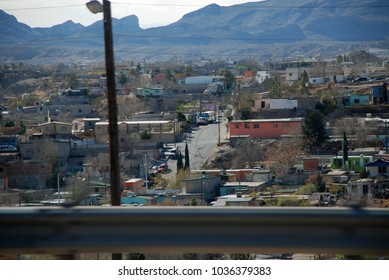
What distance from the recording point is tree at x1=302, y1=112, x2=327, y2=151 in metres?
14.9

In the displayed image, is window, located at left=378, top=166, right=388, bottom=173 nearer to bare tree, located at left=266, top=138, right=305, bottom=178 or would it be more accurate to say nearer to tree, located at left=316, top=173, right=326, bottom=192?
tree, located at left=316, top=173, right=326, bottom=192

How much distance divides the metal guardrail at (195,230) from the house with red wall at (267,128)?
12.7 m

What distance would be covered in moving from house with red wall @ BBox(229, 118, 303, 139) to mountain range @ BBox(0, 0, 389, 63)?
24.4ft

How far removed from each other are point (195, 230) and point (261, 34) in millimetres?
36846

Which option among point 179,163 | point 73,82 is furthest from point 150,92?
point 179,163

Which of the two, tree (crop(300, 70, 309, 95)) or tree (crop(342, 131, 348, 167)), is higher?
tree (crop(300, 70, 309, 95))

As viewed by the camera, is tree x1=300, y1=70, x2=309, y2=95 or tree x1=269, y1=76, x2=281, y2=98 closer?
tree x1=269, y1=76, x2=281, y2=98

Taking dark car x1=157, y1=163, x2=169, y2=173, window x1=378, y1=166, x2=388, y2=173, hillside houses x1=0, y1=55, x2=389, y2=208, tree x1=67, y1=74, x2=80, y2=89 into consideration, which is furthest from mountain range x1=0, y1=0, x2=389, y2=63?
window x1=378, y1=166, x2=388, y2=173

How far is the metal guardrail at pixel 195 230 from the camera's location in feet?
10.7

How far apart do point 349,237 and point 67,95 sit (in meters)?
18.2

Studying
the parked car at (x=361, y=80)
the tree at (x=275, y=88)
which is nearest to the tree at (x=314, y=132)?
the tree at (x=275, y=88)

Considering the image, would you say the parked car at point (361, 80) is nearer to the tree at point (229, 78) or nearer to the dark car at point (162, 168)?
the tree at point (229, 78)

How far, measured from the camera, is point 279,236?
3295 mm

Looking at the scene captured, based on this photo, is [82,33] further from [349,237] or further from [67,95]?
[349,237]
